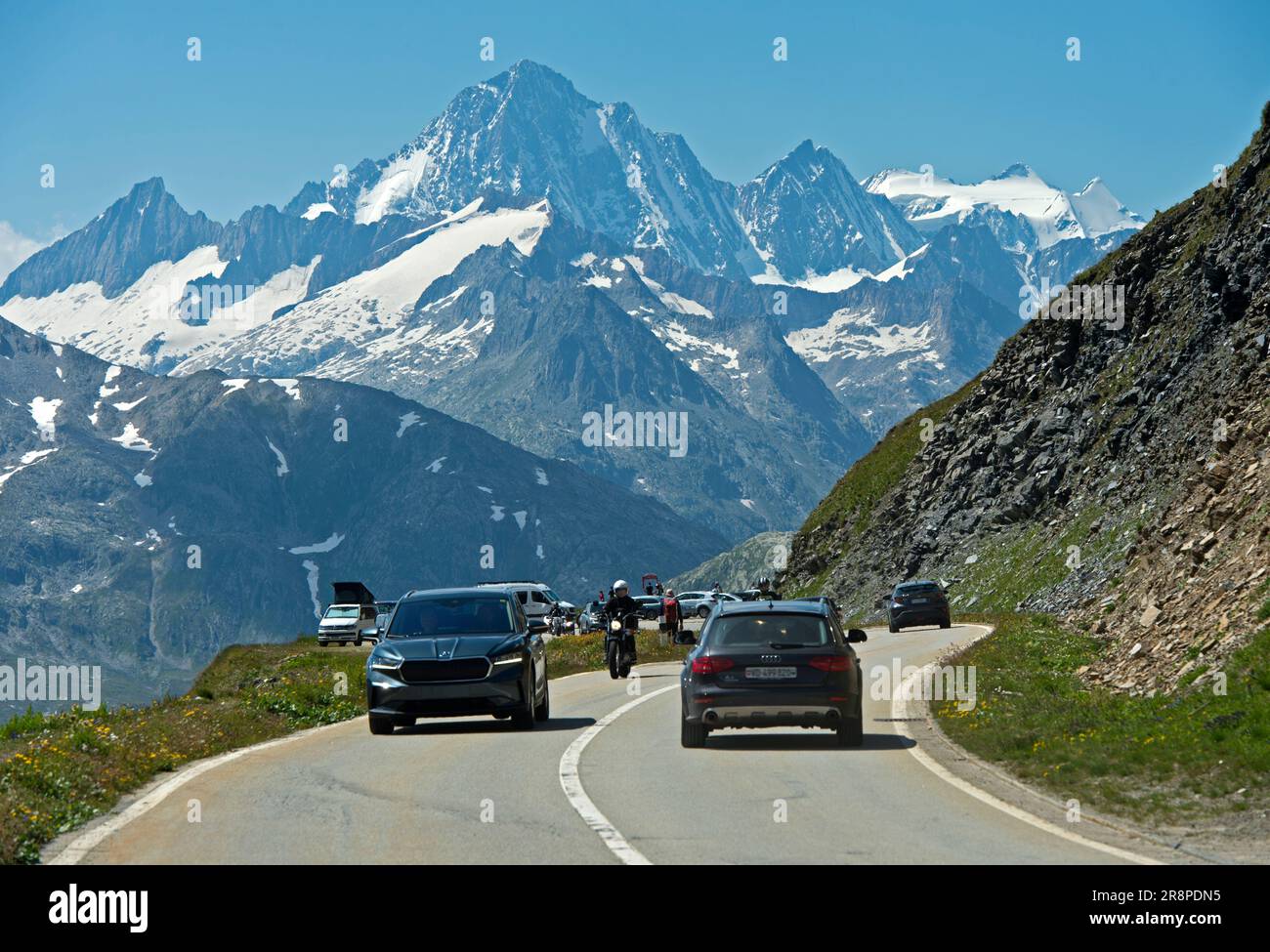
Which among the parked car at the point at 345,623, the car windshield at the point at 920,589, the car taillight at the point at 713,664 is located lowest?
the parked car at the point at 345,623

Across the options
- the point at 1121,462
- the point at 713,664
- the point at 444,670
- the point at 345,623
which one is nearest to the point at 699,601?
the point at 345,623

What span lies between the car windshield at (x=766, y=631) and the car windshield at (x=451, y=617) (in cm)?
376

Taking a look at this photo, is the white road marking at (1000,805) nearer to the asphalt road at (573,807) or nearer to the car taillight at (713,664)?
the asphalt road at (573,807)

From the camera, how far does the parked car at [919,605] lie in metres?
62.0

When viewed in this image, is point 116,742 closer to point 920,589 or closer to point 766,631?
point 766,631

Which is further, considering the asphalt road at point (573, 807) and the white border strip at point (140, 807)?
the white border strip at point (140, 807)

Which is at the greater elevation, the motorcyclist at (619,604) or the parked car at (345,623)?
the motorcyclist at (619,604)

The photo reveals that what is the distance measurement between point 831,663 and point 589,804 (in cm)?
550

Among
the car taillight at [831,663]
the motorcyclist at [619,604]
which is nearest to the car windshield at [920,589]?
the motorcyclist at [619,604]

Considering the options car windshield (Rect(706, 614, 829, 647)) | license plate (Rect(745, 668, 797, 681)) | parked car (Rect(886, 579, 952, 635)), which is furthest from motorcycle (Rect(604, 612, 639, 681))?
parked car (Rect(886, 579, 952, 635))

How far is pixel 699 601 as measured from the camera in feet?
316

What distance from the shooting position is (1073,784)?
15695 mm

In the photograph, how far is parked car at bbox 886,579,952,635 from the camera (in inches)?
2441
